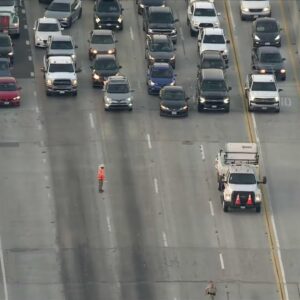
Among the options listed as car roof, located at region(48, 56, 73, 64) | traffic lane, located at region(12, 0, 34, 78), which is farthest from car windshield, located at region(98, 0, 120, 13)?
car roof, located at region(48, 56, 73, 64)

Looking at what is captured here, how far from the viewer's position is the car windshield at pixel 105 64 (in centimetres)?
14338

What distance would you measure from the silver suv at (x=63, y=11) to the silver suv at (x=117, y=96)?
14.6 m

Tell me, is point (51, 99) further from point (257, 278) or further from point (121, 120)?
point (257, 278)

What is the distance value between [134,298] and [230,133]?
78.1ft

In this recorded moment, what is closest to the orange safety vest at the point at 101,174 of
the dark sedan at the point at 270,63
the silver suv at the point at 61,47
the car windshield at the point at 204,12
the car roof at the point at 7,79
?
the car roof at the point at 7,79

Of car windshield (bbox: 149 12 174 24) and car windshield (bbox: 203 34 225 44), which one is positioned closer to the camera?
car windshield (bbox: 203 34 225 44)

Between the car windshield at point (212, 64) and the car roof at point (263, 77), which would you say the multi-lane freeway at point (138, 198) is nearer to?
the car windshield at point (212, 64)

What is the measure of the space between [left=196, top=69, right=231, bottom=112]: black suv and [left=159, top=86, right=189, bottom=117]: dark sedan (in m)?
1.23

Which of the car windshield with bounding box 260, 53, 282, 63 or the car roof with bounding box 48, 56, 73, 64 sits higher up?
the car roof with bounding box 48, 56, 73, 64

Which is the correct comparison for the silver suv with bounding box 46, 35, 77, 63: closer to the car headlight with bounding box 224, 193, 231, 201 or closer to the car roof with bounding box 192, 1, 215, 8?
the car roof with bounding box 192, 1, 215, 8

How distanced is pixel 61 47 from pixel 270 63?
44.9ft

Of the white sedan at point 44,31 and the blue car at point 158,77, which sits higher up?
the white sedan at point 44,31

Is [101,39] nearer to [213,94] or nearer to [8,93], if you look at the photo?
[8,93]

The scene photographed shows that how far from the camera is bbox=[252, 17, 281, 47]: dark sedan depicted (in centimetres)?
14988
